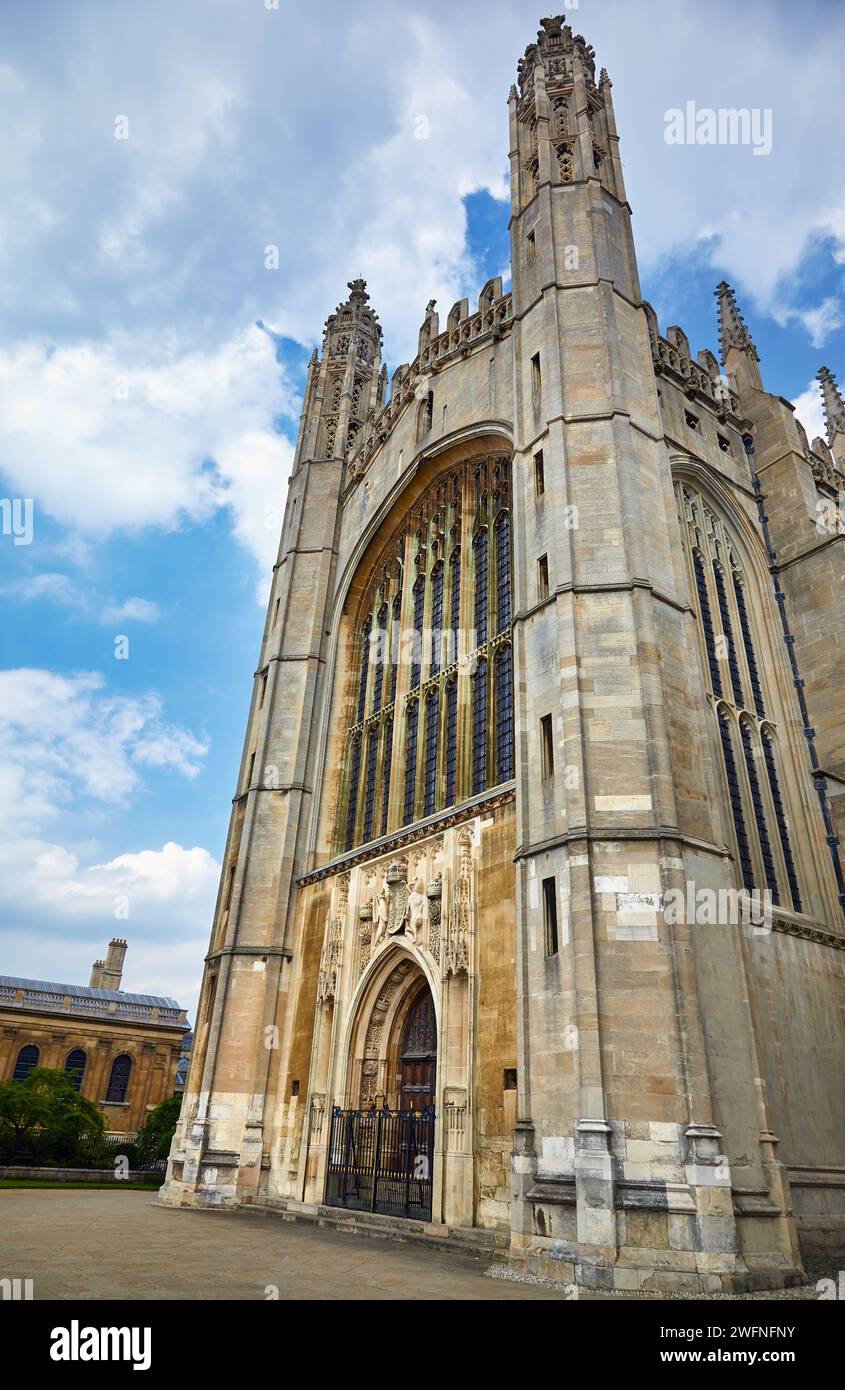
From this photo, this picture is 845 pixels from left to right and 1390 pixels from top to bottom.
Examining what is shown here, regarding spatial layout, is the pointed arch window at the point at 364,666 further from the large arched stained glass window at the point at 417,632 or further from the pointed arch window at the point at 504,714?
the pointed arch window at the point at 504,714

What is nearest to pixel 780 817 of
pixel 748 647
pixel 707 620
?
pixel 748 647

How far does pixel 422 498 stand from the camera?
23578 mm

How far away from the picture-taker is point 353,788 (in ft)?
72.3

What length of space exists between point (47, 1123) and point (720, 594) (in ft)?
86.8

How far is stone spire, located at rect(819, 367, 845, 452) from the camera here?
100ft

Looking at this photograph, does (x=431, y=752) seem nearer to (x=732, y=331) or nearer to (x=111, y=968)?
(x=732, y=331)

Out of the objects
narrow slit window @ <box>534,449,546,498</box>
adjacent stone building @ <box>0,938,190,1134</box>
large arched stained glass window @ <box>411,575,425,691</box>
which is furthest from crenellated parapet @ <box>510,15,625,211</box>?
adjacent stone building @ <box>0,938,190,1134</box>

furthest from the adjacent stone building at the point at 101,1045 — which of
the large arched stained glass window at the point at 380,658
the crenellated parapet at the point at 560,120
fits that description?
the crenellated parapet at the point at 560,120

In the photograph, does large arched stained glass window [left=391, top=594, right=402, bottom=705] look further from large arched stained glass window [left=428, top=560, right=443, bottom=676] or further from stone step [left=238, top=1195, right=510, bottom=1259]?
stone step [left=238, top=1195, right=510, bottom=1259]

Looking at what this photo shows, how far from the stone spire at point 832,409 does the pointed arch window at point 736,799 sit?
18.2 meters
